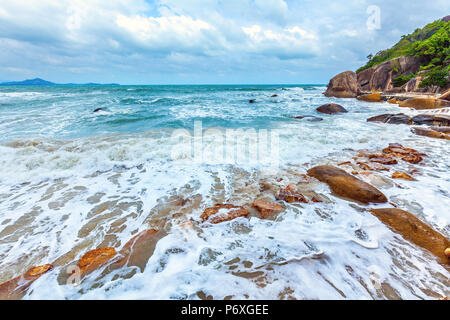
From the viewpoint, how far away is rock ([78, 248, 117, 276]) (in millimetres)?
2182

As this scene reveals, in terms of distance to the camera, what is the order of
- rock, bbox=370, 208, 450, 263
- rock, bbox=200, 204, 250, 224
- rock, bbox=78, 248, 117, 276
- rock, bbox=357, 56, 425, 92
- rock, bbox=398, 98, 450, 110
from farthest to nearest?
1. rock, bbox=357, 56, 425, 92
2. rock, bbox=398, 98, 450, 110
3. rock, bbox=200, 204, 250, 224
4. rock, bbox=370, 208, 450, 263
5. rock, bbox=78, 248, 117, 276

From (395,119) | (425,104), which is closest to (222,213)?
(395,119)

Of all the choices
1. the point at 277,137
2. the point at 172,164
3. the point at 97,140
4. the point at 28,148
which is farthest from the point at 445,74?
the point at 28,148

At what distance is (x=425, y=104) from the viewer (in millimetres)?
12898

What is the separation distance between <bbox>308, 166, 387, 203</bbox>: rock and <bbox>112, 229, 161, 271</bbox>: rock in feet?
11.4

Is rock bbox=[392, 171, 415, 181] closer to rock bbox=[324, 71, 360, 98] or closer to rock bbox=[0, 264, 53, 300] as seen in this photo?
rock bbox=[0, 264, 53, 300]

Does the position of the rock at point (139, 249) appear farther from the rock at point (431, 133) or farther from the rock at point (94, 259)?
the rock at point (431, 133)

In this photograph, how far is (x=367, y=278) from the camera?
2.05 meters

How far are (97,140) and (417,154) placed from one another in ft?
35.3

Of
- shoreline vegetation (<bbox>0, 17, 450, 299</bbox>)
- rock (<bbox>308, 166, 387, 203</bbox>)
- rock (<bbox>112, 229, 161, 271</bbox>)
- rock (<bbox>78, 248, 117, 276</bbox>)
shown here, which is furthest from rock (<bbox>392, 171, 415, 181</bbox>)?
rock (<bbox>78, 248, 117, 276</bbox>)

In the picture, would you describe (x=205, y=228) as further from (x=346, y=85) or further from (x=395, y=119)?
(x=346, y=85)

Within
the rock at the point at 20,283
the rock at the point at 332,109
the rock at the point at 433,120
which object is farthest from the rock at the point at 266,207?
the rock at the point at 332,109

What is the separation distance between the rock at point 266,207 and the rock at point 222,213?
223 mm

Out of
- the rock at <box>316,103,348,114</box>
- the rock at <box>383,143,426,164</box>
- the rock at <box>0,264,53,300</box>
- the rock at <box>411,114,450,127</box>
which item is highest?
the rock at <box>316,103,348,114</box>
